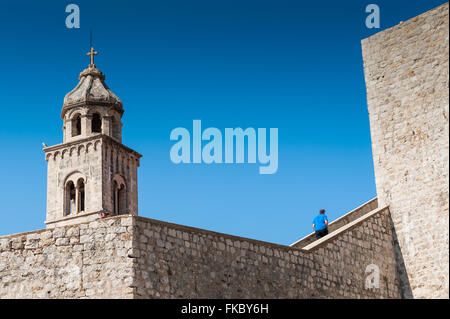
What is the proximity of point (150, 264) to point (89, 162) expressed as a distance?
30732 mm

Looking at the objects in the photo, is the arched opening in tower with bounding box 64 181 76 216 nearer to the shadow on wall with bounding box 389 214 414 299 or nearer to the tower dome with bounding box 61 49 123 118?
the tower dome with bounding box 61 49 123 118

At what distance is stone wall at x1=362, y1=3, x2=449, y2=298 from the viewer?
17.1 meters

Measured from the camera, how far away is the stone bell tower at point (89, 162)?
43.5m

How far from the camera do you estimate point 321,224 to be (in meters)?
18.2

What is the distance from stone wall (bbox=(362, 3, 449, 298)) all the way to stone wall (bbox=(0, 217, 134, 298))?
6.90 m

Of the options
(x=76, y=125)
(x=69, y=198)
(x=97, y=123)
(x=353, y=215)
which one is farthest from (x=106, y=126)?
(x=353, y=215)

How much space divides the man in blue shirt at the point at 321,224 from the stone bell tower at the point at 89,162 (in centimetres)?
2574

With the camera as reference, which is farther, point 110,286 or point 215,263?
point 215,263

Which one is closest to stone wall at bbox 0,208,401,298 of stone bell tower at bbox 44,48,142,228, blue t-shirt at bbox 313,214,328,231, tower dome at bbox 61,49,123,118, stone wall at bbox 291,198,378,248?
blue t-shirt at bbox 313,214,328,231

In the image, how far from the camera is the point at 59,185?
44.7 meters

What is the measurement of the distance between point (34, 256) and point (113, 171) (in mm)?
30111

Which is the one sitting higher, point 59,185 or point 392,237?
point 59,185
